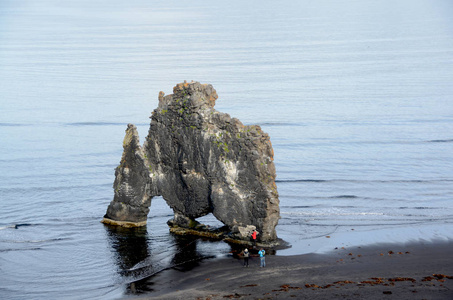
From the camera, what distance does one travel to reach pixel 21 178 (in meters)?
70.5

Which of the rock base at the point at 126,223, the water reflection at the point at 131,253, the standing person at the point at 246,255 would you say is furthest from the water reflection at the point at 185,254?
the rock base at the point at 126,223

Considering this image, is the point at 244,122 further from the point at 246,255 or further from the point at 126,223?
the point at 246,255

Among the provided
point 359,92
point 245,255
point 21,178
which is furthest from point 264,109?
point 245,255

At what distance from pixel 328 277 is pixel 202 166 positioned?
1323 cm

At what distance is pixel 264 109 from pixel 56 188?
50403mm

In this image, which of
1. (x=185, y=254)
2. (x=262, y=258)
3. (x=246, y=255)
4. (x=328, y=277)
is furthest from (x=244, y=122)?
(x=328, y=277)

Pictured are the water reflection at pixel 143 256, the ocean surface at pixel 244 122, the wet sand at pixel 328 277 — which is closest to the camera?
the wet sand at pixel 328 277

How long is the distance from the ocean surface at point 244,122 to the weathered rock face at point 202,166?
2739 mm

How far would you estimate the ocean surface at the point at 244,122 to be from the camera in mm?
46406

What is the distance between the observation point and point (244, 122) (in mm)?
98000

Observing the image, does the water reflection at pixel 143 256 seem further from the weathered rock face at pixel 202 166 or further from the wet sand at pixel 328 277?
the weathered rock face at pixel 202 166

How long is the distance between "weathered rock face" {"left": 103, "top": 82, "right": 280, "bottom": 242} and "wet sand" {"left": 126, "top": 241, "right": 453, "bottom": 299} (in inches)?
157

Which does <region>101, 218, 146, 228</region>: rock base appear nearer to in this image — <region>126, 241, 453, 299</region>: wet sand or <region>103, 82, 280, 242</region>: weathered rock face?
<region>103, 82, 280, 242</region>: weathered rock face

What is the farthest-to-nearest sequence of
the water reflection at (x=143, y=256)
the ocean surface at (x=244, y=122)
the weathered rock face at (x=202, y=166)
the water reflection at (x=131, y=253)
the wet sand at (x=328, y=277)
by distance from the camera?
the ocean surface at (x=244, y=122) < the weathered rock face at (x=202, y=166) < the water reflection at (x=131, y=253) < the water reflection at (x=143, y=256) < the wet sand at (x=328, y=277)
